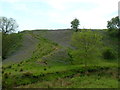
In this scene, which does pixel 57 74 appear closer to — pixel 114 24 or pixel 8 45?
pixel 8 45

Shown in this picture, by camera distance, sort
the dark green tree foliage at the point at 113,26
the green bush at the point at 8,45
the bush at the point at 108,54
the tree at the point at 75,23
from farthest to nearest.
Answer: the tree at the point at 75,23
the dark green tree foliage at the point at 113,26
the bush at the point at 108,54
the green bush at the point at 8,45

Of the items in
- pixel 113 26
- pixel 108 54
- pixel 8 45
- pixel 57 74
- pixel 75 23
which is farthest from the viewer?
pixel 75 23

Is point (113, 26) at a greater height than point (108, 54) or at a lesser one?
greater

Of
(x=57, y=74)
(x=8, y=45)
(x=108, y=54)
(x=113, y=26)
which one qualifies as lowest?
(x=57, y=74)

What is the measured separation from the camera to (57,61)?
50531 mm

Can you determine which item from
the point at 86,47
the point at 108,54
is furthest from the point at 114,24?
the point at 86,47

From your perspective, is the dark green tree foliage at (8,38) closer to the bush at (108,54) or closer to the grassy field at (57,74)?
the grassy field at (57,74)

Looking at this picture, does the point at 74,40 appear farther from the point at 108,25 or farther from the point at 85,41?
the point at 108,25

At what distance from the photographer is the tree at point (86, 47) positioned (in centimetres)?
4712

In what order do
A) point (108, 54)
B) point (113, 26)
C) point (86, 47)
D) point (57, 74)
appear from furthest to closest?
point (113, 26) < point (108, 54) < point (86, 47) < point (57, 74)

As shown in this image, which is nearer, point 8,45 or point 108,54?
point 108,54

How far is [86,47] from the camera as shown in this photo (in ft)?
158

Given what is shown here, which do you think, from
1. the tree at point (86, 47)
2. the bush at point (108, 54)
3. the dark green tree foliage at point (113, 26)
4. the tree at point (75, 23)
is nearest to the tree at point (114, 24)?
the dark green tree foliage at point (113, 26)

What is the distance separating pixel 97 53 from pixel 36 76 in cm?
1890
